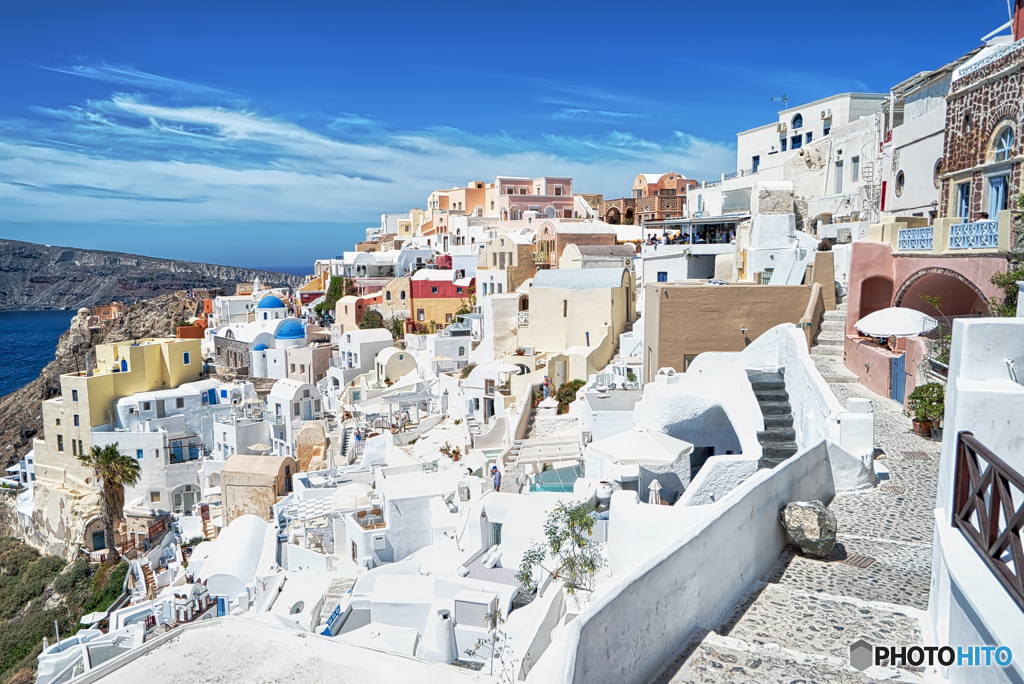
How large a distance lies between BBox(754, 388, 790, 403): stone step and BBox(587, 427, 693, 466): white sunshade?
6.92 feet

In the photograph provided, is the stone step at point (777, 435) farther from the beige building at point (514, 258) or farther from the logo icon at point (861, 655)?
the beige building at point (514, 258)

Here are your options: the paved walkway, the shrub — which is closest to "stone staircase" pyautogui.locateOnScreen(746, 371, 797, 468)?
the shrub

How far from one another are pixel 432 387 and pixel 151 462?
44.3ft

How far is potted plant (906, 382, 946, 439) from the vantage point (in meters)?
10.1

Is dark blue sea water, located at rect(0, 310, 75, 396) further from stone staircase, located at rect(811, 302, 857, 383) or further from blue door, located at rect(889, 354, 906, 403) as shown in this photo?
blue door, located at rect(889, 354, 906, 403)

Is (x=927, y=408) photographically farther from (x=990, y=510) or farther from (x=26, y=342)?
(x=26, y=342)

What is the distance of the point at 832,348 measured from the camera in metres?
15.6

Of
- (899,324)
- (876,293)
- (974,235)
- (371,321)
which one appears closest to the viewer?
(899,324)

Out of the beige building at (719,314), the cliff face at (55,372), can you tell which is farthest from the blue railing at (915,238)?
the cliff face at (55,372)

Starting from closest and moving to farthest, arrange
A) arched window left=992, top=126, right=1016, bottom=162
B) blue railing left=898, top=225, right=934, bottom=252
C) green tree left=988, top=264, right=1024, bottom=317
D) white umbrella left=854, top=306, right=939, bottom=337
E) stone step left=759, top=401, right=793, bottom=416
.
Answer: green tree left=988, top=264, right=1024, bottom=317
white umbrella left=854, top=306, right=939, bottom=337
stone step left=759, top=401, right=793, bottom=416
arched window left=992, top=126, right=1016, bottom=162
blue railing left=898, top=225, right=934, bottom=252

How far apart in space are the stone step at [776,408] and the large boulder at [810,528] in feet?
19.4

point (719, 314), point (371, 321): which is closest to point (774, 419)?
point (719, 314)

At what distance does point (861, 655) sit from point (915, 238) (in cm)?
1273

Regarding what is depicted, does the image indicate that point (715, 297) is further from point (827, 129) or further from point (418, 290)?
point (418, 290)
